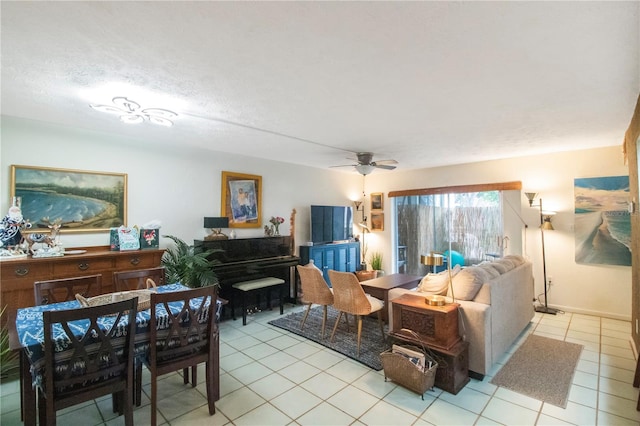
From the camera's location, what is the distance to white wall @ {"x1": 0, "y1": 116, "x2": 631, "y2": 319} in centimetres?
340

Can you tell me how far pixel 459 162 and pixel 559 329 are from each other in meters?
3.02

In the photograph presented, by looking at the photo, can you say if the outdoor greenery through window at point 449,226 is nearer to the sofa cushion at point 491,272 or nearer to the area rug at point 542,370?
the area rug at point 542,370

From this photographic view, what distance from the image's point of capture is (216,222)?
14.7 feet

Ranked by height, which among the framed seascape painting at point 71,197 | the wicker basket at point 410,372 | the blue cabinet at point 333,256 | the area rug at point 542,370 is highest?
the framed seascape painting at point 71,197

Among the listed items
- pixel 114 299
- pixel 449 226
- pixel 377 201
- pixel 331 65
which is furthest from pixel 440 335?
pixel 377 201

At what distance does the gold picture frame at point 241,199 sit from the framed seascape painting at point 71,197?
1.40 meters

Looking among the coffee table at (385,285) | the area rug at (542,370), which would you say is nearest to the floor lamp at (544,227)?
the area rug at (542,370)

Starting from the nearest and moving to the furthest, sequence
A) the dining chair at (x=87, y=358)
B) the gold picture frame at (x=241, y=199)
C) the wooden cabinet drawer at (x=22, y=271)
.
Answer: the dining chair at (x=87, y=358) < the wooden cabinet drawer at (x=22, y=271) < the gold picture frame at (x=241, y=199)

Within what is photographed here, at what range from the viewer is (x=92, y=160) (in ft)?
11.9

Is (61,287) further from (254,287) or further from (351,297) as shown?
(351,297)

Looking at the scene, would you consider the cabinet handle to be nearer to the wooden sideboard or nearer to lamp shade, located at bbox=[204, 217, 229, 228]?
the wooden sideboard

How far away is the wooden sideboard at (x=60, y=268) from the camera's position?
9.10 feet

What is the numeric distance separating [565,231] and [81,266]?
259 inches

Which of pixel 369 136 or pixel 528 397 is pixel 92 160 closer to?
pixel 369 136
